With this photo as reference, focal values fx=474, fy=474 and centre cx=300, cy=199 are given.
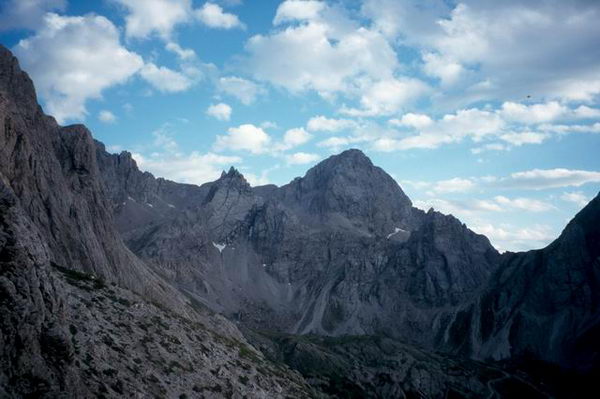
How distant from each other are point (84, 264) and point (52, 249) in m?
10.1

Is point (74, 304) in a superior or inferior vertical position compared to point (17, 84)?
inferior

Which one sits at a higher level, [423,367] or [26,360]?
[26,360]

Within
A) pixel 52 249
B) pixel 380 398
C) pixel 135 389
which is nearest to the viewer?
pixel 135 389

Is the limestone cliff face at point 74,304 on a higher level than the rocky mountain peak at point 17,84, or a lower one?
lower

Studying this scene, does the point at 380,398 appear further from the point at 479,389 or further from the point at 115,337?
the point at 115,337

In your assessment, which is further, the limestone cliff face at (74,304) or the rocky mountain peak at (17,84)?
the rocky mountain peak at (17,84)

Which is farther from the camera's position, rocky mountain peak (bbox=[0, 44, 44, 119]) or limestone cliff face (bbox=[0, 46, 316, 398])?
rocky mountain peak (bbox=[0, 44, 44, 119])

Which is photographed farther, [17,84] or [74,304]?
[17,84]

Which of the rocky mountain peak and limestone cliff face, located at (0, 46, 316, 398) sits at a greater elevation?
the rocky mountain peak

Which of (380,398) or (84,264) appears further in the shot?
(380,398)

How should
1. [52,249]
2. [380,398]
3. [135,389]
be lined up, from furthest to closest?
1. [380,398]
2. [52,249]
3. [135,389]

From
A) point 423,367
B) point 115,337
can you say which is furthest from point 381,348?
point 115,337

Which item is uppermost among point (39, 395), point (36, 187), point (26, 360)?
point (36, 187)

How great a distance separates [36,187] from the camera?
8669 cm
